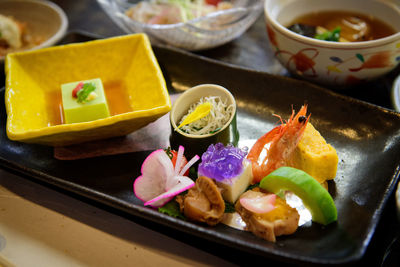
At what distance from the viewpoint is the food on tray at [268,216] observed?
4.42 feet

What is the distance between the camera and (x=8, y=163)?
168 centimetres

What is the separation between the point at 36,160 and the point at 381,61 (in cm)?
174

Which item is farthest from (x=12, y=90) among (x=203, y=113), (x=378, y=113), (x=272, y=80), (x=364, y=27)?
(x=364, y=27)

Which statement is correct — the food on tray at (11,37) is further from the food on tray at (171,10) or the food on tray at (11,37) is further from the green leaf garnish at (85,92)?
the green leaf garnish at (85,92)

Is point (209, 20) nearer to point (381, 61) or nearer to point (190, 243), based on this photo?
point (381, 61)

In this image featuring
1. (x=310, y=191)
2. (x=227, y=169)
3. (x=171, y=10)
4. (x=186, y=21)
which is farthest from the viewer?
(x=171, y=10)

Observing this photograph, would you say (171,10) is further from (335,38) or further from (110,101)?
(335,38)

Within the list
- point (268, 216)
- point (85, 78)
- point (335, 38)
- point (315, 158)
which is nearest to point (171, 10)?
point (85, 78)

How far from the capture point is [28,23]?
2760 mm

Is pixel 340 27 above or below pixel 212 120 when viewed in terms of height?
above

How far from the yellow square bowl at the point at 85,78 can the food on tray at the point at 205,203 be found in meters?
0.40

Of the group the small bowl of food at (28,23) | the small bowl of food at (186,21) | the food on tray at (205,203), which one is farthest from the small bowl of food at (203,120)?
the small bowl of food at (28,23)

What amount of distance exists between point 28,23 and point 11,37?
31 centimetres

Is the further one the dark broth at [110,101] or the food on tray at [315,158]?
the dark broth at [110,101]
